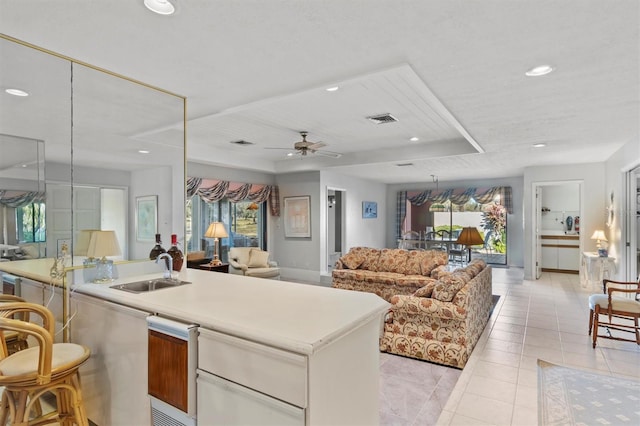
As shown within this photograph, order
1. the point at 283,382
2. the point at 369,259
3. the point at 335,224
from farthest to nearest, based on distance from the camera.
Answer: the point at 335,224 < the point at 369,259 < the point at 283,382

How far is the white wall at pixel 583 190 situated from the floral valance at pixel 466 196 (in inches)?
84.3

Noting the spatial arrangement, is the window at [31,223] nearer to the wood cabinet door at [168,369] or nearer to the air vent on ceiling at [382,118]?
the wood cabinet door at [168,369]

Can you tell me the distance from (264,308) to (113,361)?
105cm

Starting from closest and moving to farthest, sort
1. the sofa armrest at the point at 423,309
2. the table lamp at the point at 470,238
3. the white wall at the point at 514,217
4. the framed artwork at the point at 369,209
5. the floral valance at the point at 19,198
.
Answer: the floral valance at the point at 19,198, the sofa armrest at the point at 423,309, the table lamp at the point at 470,238, the white wall at the point at 514,217, the framed artwork at the point at 369,209

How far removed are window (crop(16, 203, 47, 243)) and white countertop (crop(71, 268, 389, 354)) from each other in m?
0.42

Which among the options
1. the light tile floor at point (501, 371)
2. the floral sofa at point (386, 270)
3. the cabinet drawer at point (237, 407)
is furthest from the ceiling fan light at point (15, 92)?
the floral sofa at point (386, 270)

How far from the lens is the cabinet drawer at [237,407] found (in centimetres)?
136

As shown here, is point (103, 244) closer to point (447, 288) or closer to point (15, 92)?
point (15, 92)

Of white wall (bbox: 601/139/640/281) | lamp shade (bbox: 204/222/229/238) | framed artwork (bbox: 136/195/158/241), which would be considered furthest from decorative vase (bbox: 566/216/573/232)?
framed artwork (bbox: 136/195/158/241)

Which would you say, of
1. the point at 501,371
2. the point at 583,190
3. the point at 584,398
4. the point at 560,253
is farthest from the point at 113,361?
Result: the point at 560,253

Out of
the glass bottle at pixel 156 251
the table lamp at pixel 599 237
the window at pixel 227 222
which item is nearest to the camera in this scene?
the glass bottle at pixel 156 251

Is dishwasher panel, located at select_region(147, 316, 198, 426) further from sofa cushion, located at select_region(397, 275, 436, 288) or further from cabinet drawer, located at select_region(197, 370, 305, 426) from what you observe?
sofa cushion, located at select_region(397, 275, 436, 288)

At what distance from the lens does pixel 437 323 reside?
336 cm

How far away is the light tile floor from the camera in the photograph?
247 centimetres
